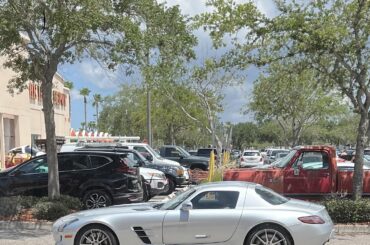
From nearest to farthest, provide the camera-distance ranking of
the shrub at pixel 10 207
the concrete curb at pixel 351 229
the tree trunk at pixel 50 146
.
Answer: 1. the concrete curb at pixel 351 229
2. the shrub at pixel 10 207
3. the tree trunk at pixel 50 146

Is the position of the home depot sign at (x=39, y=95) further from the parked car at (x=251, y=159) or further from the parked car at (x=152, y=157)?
the parked car at (x=152, y=157)

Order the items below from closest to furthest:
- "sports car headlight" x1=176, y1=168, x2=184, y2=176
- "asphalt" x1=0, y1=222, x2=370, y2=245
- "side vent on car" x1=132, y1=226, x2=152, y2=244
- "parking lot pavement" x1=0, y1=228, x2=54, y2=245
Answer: "side vent on car" x1=132, y1=226, x2=152, y2=244
"asphalt" x1=0, y1=222, x2=370, y2=245
"parking lot pavement" x1=0, y1=228, x2=54, y2=245
"sports car headlight" x1=176, y1=168, x2=184, y2=176

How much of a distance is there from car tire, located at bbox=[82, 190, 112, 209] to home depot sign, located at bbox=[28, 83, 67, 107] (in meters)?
33.3

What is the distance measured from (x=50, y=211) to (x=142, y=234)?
4.96m

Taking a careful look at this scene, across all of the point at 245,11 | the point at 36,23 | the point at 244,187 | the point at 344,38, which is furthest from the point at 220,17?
the point at 244,187

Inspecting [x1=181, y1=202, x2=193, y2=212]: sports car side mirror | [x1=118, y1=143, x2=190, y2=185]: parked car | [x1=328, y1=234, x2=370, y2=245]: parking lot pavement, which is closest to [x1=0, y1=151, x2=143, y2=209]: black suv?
[x1=328, y1=234, x2=370, y2=245]: parking lot pavement

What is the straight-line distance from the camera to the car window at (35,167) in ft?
49.2

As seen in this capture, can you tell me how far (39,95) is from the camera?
53438 millimetres

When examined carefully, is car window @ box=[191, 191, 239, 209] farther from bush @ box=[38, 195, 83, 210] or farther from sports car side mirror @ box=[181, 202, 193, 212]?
bush @ box=[38, 195, 83, 210]

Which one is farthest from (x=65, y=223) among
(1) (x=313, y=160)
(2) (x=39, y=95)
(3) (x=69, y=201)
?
(2) (x=39, y=95)

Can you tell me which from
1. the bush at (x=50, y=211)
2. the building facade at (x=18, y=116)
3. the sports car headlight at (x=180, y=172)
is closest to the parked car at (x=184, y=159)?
the sports car headlight at (x=180, y=172)

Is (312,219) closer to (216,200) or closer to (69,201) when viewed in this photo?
(216,200)

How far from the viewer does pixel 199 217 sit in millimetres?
8609

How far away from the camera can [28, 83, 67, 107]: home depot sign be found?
164 ft
